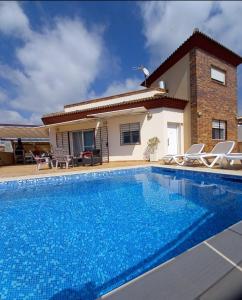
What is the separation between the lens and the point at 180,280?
1.86 m

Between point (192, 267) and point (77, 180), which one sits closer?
point (192, 267)

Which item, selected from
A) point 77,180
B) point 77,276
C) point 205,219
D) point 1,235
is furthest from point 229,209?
point 77,180

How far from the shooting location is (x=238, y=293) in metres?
1.68

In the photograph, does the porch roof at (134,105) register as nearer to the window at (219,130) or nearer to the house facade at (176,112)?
the house facade at (176,112)

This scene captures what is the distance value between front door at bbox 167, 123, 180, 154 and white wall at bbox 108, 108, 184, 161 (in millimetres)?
406

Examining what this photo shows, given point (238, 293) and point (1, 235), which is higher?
point (238, 293)

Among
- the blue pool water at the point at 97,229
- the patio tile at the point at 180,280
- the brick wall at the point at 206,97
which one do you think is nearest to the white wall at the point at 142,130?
the brick wall at the point at 206,97

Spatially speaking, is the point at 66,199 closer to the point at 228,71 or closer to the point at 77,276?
the point at 77,276

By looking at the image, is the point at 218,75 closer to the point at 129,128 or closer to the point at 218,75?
the point at 218,75

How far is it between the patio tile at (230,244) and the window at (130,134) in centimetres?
1293

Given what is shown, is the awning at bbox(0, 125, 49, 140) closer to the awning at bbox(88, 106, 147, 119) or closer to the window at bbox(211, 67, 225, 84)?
the awning at bbox(88, 106, 147, 119)

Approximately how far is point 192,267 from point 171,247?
152 cm

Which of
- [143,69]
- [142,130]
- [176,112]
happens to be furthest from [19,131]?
[176,112]

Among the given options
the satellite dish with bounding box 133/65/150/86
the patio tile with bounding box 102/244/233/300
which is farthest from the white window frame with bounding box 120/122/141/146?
the patio tile with bounding box 102/244/233/300
